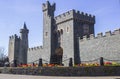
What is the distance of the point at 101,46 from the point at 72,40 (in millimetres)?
5425

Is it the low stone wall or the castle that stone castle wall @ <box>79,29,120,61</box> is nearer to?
the castle

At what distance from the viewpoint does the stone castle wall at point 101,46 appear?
99.7 feet

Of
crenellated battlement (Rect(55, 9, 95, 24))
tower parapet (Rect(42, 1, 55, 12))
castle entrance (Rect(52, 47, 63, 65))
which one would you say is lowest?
castle entrance (Rect(52, 47, 63, 65))

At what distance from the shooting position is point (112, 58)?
30.6 meters

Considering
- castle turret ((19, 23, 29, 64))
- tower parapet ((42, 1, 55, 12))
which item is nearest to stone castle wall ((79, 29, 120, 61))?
tower parapet ((42, 1, 55, 12))

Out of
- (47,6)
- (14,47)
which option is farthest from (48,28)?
(14,47)

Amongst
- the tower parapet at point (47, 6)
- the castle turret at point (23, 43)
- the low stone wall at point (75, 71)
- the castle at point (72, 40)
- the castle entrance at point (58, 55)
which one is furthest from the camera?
the castle turret at point (23, 43)

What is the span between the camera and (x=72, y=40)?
3628 cm

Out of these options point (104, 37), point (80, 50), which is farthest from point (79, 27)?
point (104, 37)

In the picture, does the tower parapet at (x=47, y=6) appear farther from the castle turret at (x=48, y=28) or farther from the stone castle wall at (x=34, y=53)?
the stone castle wall at (x=34, y=53)

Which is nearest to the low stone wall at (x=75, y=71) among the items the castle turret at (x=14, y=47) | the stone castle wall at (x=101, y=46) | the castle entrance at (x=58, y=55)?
the stone castle wall at (x=101, y=46)

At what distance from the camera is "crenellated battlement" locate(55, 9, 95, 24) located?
37.3m

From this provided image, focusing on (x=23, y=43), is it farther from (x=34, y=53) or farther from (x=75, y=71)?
(x=75, y=71)

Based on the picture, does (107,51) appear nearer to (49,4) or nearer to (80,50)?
(80,50)
